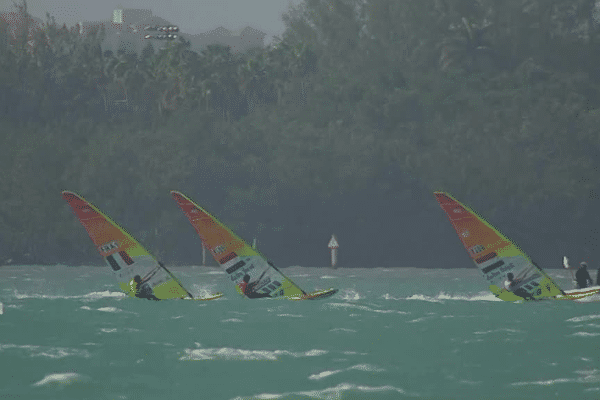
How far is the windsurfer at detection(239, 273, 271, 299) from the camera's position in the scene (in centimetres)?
3794

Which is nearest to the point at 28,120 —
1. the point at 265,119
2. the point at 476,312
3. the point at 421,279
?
the point at 265,119

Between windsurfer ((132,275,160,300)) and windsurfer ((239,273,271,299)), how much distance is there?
11.3 feet

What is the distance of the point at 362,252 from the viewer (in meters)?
89.2

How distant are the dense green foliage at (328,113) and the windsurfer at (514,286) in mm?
52993

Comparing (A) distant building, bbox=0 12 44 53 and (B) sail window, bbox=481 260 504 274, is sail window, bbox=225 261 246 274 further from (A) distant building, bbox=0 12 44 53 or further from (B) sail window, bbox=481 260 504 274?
(A) distant building, bbox=0 12 44 53

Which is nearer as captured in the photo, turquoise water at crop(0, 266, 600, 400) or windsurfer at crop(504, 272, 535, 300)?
turquoise water at crop(0, 266, 600, 400)

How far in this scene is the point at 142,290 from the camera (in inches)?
1508

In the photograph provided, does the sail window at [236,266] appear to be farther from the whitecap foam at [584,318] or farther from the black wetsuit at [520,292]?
the whitecap foam at [584,318]

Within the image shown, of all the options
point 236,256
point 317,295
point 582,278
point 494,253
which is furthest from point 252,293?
point 582,278

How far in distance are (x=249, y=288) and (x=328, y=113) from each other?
68745 mm

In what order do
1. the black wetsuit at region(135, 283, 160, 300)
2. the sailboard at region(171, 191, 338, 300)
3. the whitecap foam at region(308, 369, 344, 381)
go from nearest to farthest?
1. the whitecap foam at region(308, 369, 344, 381)
2. the sailboard at region(171, 191, 338, 300)
3. the black wetsuit at region(135, 283, 160, 300)

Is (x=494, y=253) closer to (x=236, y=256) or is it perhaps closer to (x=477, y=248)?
(x=477, y=248)

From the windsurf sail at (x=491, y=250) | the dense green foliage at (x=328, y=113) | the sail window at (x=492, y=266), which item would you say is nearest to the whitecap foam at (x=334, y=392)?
the windsurf sail at (x=491, y=250)

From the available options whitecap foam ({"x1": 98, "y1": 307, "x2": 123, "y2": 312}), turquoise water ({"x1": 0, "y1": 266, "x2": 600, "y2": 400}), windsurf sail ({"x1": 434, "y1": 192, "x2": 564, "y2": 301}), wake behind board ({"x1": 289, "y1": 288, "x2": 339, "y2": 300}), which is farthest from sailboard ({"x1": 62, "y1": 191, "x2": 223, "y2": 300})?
windsurf sail ({"x1": 434, "y1": 192, "x2": 564, "y2": 301})
